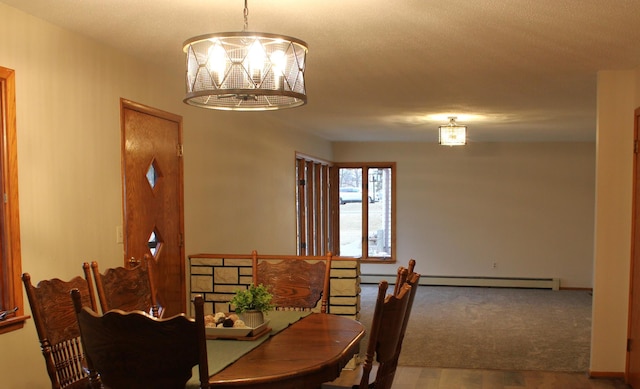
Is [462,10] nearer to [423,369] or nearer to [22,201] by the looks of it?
[22,201]

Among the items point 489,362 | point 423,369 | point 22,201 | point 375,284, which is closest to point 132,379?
point 22,201

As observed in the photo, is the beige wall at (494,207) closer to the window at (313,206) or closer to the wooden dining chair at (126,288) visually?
the window at (313,206)

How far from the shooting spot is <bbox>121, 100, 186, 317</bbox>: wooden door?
374 centimetres

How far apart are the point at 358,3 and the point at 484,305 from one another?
6.03 metres

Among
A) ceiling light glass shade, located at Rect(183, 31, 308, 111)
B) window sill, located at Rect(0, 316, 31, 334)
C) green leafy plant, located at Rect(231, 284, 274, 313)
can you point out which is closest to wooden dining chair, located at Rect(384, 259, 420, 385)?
green leafy plant, located at Rect(231, 284, 274, 313)

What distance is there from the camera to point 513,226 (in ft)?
31.4

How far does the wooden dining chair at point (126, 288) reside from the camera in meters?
2.72

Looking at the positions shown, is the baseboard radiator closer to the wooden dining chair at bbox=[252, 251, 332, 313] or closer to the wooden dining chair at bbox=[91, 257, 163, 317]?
the wooden dining chair at bbox=[252, 251, 332, 313]

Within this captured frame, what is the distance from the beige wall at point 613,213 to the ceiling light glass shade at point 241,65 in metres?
3.15

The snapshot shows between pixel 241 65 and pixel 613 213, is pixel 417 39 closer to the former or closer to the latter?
pixel 241 65

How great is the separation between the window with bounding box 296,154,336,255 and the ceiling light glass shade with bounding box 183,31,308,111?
551cm

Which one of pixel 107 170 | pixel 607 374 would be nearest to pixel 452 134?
pixel 607 374

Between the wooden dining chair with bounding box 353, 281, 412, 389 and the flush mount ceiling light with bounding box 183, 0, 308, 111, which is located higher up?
the flush mount ceiling light with bounding box 183, 0, 308, 111

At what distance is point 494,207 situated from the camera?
9641 millimetres
